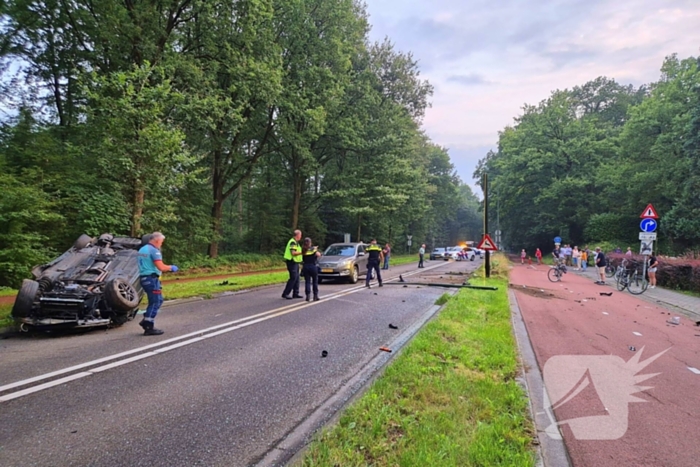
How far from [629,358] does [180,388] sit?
6.38 m

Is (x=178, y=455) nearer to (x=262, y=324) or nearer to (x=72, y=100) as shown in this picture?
(x=262, y=324)

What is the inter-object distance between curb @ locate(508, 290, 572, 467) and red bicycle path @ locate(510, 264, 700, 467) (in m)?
0.09

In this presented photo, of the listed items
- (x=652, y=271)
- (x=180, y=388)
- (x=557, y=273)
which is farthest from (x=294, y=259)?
(x=652, y=271)

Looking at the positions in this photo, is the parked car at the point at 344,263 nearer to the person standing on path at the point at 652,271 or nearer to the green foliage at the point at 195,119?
the green foliage at the point at 195,119

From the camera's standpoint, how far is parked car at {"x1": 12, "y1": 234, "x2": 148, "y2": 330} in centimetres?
614

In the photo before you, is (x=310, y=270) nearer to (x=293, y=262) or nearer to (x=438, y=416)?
(x=293, y=262)

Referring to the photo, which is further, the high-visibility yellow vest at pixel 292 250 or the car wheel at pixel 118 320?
the high-visibility yellow vest at pixel 292 250

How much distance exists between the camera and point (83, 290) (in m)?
6.42

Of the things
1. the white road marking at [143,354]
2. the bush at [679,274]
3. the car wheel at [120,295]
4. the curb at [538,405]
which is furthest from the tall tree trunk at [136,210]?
the bush at [679,274]

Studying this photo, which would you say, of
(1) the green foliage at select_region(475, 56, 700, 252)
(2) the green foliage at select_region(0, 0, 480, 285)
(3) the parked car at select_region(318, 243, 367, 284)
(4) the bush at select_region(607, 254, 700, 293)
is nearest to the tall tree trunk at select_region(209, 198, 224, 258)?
(2) the green foliage at select_region(0, 0, 480, 285)

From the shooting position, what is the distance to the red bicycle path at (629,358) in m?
3.14

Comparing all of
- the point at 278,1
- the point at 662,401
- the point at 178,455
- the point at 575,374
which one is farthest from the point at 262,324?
the point at 278,1

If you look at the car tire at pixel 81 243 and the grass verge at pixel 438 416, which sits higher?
the car tire at pixel 81 243

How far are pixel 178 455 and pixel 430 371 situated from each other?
2.94m
